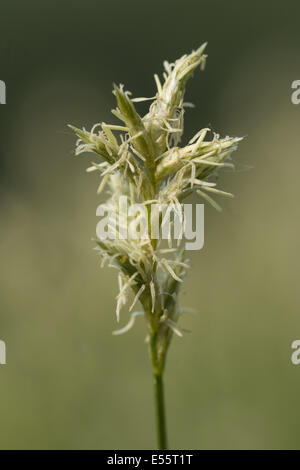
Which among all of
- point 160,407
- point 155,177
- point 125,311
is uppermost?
point 155,177

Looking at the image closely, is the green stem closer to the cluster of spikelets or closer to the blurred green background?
the cluster of spikelets

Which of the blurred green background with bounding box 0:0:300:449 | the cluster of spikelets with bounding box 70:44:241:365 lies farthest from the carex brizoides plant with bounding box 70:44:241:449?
the blurred green background with bounding box 0:0:300:449

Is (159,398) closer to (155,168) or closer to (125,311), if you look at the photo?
(155,168)

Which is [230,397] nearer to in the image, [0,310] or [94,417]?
[94,417]

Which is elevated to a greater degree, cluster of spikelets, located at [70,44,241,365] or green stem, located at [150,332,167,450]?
cluster of spikelets, located at [70,44,241,365]

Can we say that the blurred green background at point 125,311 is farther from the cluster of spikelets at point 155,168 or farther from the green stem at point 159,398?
the green stem at point 159,398

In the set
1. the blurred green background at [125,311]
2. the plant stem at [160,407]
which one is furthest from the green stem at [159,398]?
the blurred green background at [125,311]

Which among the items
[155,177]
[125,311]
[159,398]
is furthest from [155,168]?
[125,311]
